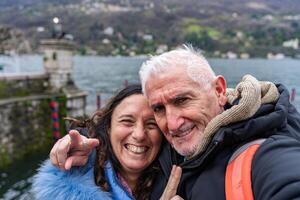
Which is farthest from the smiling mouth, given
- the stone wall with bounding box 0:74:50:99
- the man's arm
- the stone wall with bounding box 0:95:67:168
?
the stone wall with bounding box 0:74:50:99

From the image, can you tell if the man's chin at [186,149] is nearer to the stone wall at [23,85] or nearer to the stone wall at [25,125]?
the stone wall at [25,125]

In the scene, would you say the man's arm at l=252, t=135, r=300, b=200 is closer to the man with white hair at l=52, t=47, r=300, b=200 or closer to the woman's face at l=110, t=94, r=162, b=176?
the man with white hair at l=52, t=47, r=300, b=200

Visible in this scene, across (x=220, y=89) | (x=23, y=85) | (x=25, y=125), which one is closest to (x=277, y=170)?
(x=220, y=89)

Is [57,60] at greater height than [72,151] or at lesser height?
lesser

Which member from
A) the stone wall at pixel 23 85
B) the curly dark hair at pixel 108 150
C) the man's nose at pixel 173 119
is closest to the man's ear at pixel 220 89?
the man's nose at pixel 173 119

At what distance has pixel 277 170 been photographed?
1460 millimetres

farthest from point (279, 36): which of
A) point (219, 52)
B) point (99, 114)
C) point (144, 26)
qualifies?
A: point (99, 114)

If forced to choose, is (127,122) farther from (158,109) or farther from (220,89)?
(220,89)

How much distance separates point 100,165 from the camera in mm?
2443

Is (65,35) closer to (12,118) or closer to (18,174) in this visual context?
(12,118)

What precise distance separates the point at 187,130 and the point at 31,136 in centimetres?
1092

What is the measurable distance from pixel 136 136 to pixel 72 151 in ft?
1.35

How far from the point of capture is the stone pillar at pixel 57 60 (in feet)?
41.7

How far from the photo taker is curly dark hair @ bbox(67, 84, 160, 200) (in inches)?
96.0
